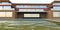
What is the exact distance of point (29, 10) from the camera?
1908 cm

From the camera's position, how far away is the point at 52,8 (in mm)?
16969

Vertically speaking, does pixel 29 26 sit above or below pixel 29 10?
below

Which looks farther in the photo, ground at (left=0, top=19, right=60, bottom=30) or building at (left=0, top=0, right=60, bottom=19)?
building at (left=0, top=0, right=60, bottom=19)

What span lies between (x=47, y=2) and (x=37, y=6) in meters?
2.25

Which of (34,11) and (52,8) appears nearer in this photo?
(52,8)

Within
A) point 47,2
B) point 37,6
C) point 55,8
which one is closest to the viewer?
point 55,8

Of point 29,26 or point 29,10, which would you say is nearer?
point 29,26

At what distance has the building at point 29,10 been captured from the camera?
16.7 metres

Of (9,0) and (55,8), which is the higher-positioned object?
(9,0)

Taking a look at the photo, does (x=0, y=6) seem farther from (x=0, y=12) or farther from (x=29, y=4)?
(x=29, y=4)

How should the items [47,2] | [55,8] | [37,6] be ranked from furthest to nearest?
[37,6] → [47,2] → [55,8]

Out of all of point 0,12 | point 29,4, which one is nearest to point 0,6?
point 0,12

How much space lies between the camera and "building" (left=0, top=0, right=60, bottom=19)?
658 inches

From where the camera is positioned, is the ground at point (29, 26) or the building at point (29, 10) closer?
the ground at point (29, 26)
